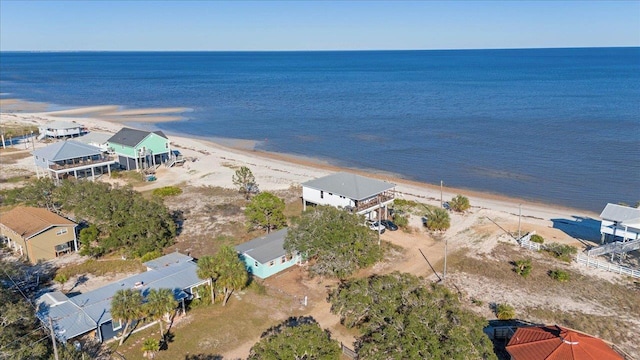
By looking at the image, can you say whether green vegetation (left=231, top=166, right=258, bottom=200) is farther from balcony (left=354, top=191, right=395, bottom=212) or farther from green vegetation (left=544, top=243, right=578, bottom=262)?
green vegetation (left=544, top=243, right=578, bottom=262)

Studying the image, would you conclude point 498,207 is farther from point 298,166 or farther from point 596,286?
point 298,166

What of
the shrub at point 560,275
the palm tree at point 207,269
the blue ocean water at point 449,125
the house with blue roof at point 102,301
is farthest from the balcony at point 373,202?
the blue ocean water at point 449,125

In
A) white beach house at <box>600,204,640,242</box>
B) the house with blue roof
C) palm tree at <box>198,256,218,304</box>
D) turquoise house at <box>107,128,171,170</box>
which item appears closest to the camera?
the house with blue roof

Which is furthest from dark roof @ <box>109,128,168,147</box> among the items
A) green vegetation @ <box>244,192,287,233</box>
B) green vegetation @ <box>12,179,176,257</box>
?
green vegetation @ <box>244,192,287,233</box>

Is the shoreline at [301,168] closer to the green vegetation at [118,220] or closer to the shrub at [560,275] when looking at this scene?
the shrub at [560,275]

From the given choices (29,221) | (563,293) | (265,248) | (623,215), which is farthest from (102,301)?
(623,215)

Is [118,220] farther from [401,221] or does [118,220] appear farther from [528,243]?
[528,243]

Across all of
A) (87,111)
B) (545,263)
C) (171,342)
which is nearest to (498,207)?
(545,263)
